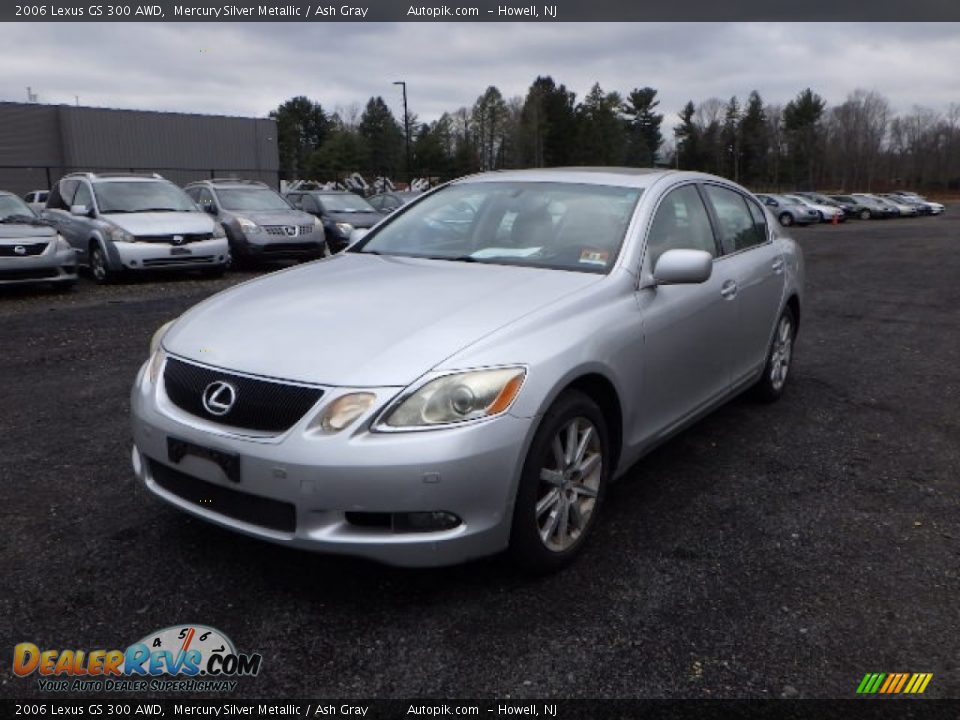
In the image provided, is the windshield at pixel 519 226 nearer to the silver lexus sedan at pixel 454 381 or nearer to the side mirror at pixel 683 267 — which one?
the silver lexus sedan at pixel 454 381

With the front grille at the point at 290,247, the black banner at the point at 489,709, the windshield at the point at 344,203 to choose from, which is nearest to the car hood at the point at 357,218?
the windshield at the point at 344,203

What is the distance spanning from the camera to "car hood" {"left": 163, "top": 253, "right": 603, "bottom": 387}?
109 inches

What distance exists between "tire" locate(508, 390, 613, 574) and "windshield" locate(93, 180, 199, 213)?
11009mm

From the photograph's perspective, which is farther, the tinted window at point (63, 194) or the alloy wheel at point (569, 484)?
the tinted window at point (63, 194)

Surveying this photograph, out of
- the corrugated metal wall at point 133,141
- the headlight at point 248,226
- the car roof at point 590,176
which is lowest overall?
the headlight at point 248,226

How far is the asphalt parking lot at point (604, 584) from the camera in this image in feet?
8.34

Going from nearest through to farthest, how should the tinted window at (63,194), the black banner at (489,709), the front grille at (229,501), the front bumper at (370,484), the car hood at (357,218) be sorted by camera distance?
the black banner at (489,709)
the front bumper at (370,484)
the front grille at (229,501)
the tinted window at (63,194)
the car hood at (357,218)

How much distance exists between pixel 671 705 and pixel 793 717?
1.16 ft

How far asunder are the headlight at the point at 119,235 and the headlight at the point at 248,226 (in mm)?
2276

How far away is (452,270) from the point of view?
3740mm

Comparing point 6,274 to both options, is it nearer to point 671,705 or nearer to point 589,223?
point 589,223

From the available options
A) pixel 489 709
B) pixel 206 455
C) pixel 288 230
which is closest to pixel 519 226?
pixel 206 455

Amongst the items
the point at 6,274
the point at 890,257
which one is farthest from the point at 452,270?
the point at 890,257

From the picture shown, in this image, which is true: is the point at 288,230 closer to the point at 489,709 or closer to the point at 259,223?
the point at 259,223
